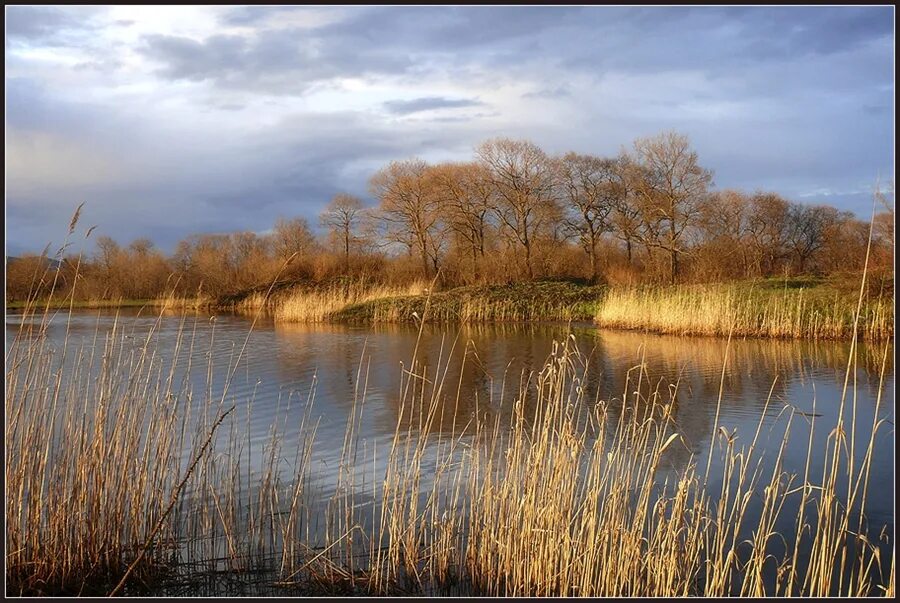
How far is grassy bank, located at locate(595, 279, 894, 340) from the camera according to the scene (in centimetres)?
1439

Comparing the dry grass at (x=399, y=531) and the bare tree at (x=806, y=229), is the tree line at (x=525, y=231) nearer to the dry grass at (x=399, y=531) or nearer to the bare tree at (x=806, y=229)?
the bare tree at (x=806, y=229)

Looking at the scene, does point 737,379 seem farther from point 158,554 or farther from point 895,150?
point 158,554

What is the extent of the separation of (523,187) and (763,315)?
704 inches

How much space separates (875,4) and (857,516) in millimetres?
3400

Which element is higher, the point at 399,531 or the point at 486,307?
the point at 486,307

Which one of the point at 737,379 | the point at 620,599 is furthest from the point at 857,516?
the point at 737,379

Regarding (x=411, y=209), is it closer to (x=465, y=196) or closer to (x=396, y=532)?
(x=465, y=196)

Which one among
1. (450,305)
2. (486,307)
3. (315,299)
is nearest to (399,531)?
(486,307)

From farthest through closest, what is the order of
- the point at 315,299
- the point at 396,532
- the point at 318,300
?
the point at 318,300
the point at 315,299
the point at 396,532

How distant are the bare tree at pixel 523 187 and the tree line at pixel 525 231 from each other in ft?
0.17

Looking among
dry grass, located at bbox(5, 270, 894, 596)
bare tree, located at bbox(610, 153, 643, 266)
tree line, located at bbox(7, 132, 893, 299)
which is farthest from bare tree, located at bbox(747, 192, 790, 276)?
dry grass, located at bbox(5, 270, 894, 596)

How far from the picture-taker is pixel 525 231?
31203mm

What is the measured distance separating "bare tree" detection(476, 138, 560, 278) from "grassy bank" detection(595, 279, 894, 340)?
1389 cm

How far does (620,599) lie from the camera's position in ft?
10.5
